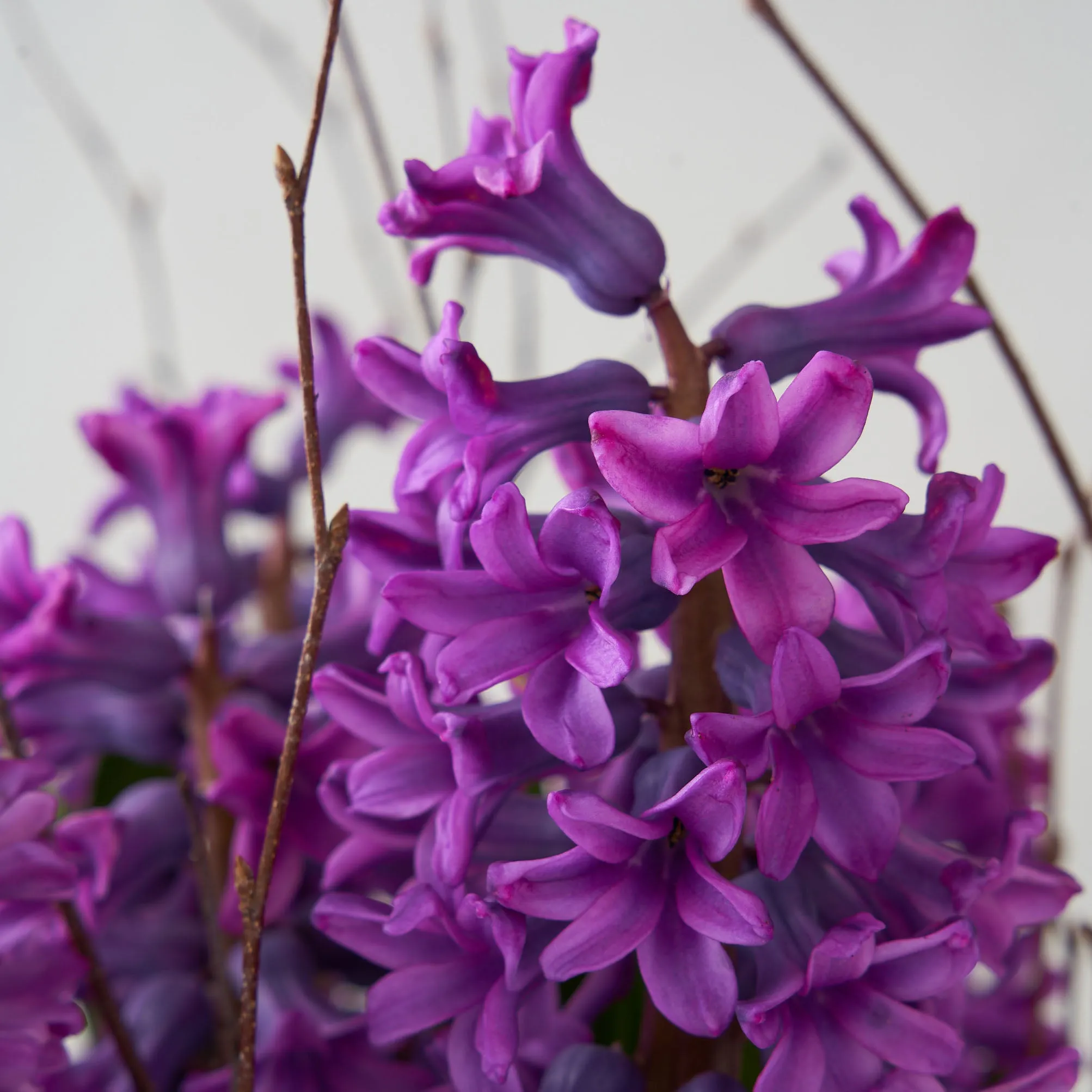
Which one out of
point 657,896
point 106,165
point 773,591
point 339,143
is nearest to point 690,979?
point 657,896

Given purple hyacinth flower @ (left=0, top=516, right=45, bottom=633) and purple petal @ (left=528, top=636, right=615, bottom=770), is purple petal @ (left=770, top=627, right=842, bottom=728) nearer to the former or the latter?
purple petal @ (left=528, top=636, right=615, bottom=770)

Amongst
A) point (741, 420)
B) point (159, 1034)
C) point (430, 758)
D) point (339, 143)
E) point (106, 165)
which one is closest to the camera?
point (741, 420)

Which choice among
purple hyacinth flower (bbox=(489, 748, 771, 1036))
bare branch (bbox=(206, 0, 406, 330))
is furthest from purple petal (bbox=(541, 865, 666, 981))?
bare branch (bbox=(206, 0, 406, 330))

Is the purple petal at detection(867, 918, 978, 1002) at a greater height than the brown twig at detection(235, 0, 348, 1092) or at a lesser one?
lesser

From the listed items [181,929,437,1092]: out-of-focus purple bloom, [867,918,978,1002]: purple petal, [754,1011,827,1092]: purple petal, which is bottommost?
[181,929,437,1092]: out-of-focus purple bloom

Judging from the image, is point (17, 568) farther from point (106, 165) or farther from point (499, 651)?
point (106, 165)

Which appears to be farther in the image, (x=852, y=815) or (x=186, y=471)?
(x=186, y=471)

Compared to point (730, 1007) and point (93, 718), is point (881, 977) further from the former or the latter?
point (93, 718)
